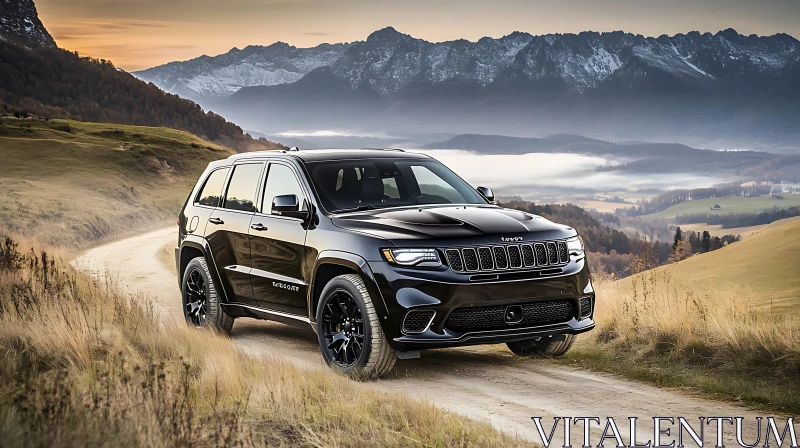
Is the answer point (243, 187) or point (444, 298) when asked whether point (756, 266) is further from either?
point (444, 298)

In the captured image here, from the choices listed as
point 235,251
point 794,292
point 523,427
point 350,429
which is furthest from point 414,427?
point 794,292

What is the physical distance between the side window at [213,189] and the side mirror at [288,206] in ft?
7.18

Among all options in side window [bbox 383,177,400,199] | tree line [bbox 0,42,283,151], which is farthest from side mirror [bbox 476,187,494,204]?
tree line [bbox 0,42,283,151]

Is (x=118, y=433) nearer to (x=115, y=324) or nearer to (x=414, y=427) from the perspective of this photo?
(x=414, y=427)

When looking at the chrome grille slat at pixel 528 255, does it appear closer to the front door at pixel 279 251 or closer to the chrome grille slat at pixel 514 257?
the chrome grille slat at pixel 514 257

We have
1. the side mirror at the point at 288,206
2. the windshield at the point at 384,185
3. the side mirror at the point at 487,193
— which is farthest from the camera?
the side mirror at the point at 487,193

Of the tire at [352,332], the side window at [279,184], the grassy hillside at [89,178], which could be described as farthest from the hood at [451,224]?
the grassy hillside at [89,178]

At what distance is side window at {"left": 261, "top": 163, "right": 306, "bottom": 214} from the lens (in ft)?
32.0

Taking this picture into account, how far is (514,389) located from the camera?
8.52 metres

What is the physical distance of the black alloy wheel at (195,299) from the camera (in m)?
11.4

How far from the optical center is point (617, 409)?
7.75 metres

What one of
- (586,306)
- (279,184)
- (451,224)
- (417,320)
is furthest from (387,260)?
(279,184)

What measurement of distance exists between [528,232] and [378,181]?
1.89 m

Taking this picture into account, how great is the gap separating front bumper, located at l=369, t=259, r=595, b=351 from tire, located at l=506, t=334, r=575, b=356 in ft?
5.07
